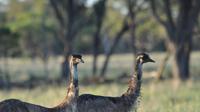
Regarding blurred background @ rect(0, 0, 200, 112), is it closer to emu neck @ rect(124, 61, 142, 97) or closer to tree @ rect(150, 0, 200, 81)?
tree @ rect(150, 0, 200, 81)

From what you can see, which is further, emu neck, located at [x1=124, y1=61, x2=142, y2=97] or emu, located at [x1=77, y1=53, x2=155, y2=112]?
emu neck, located at [x1=124, y1=61, x2=142, y2=97]

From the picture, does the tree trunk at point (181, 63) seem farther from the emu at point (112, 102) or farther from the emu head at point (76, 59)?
the emu head at point (76, 59)

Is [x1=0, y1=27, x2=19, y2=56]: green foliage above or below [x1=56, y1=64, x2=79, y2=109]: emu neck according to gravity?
below

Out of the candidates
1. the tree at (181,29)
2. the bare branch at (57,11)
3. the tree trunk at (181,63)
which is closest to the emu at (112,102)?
the tree at (181,29)

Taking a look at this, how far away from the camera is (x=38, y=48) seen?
5650 centimetres

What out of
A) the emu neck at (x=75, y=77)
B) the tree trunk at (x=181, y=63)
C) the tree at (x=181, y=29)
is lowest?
the tree trunk at (x=181, y=63)

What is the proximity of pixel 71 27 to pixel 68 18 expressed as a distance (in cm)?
58

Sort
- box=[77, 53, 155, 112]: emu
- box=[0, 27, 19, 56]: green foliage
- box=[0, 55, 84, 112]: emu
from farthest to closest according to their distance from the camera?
box=[0, 27, 19, 56]: green foliage, box=[77, 53, 155, 112]: emu, box=[0, 55, 84, 112]: emu

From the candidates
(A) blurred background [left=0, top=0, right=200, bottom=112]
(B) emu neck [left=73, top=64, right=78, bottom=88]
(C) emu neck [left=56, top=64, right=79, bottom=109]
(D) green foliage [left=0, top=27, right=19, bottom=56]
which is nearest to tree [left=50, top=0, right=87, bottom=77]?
(A) blurred background [left=0, top=0, right=200, bottom=112]

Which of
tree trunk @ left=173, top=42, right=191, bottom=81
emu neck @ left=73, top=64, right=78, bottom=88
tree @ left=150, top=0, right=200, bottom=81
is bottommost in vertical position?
tree trunk @ left=173, top=42, right=191, bottom=81

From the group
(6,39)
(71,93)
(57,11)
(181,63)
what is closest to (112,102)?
(71,93)

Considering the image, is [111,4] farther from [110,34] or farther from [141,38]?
[110,34]

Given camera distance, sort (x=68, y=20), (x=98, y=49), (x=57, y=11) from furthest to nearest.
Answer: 1. (x=98, y=49)
2. (x=68, y=20)
3. (x=57, y=11)

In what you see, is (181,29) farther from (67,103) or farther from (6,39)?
(67,103)
